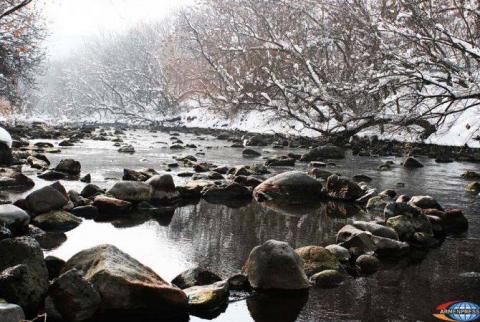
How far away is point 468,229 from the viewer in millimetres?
5672

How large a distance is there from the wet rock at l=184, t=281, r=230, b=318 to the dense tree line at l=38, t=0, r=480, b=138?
979cm

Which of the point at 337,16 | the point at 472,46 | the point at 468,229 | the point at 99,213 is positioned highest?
the point at 337,16

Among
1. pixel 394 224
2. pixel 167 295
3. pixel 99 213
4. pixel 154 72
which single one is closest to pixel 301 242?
pixel 394 224

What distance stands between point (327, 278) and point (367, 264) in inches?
22.1

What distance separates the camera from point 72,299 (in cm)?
291

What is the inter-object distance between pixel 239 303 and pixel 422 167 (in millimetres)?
10093

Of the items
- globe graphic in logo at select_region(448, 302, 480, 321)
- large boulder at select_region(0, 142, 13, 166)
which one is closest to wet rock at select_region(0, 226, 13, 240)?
globe graphic in logo at select_region(448, 302, 480, 321)

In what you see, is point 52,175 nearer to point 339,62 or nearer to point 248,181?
point 248,181

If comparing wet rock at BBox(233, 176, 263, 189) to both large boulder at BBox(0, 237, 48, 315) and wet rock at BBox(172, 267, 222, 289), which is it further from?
large boulder at BBox(0, 237, 48, 315)

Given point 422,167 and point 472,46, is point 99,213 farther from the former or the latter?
point 472,46

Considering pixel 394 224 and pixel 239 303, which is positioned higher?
pixel 394 224

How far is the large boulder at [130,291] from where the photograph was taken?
119 inches

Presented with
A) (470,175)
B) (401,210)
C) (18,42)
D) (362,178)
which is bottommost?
(362,178)

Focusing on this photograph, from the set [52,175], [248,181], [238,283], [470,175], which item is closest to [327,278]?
[238,283]
